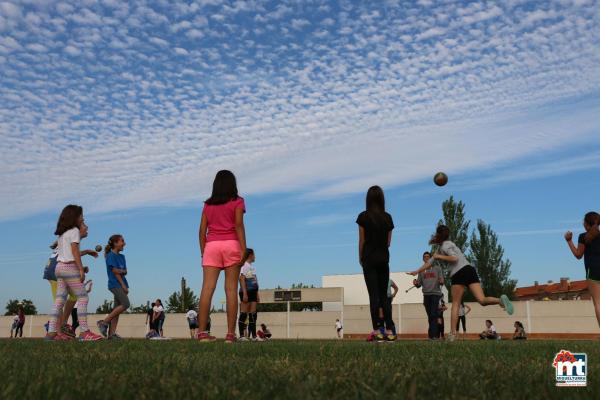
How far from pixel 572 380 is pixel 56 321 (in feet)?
26.3

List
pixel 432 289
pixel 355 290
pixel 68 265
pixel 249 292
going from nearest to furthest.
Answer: pixel 68 265, pixel 249 292, pixel 432 289, pixel 355 290

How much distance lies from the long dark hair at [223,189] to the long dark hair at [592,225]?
589 cm

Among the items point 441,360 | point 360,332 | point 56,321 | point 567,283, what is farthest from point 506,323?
point 567,283

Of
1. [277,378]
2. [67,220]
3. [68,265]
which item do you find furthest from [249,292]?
[277,378]

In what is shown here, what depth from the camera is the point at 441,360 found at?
408 centimetres

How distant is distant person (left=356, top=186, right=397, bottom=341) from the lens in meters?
8.30

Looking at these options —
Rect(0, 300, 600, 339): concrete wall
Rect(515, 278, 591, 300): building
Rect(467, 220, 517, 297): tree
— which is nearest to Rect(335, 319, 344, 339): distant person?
Rect(0, 300, 600, 339): concrete wall

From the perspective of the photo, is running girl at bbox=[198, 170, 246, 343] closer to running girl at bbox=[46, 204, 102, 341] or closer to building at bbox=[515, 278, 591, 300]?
running girl at bbox=[46, 204, 102, 341]

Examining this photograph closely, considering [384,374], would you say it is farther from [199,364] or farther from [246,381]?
[199,364]

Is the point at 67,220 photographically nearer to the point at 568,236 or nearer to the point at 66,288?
the point at 66,288

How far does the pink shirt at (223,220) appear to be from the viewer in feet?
24.5

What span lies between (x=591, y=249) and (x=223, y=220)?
20.1 ft

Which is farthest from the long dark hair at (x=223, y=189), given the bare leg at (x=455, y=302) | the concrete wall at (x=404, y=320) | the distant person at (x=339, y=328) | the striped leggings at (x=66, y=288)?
the distant person at (x=339, y=328)

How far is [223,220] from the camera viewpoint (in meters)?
7.48
